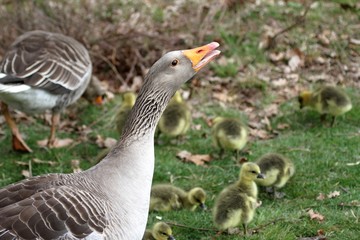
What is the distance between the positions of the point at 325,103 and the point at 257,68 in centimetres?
276

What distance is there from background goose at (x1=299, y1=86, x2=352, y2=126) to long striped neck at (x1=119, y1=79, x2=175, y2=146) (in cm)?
370

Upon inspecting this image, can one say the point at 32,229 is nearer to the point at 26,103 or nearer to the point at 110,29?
the point at 26,103

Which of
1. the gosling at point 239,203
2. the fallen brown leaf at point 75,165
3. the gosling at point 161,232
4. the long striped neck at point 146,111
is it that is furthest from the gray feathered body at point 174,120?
the long striped neck at point 146,111

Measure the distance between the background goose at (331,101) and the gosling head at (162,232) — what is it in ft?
11.1

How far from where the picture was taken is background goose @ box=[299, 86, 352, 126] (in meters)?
8.18

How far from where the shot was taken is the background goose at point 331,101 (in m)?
8.18

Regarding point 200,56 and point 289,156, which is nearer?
point 200,56

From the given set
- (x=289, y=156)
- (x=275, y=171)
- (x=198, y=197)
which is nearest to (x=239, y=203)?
(x=198, y=197)

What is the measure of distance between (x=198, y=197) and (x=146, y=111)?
1655 mm

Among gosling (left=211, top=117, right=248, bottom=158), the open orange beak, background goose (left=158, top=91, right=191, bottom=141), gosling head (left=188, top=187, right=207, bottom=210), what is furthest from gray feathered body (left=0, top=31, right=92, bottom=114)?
the open orange beak

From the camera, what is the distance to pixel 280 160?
6781 mm

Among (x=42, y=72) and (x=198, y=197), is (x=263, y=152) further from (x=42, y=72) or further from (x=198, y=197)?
→ (x=42, y=72)

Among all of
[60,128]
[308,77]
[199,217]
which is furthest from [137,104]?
[308,77]

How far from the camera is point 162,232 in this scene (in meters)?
5.64
